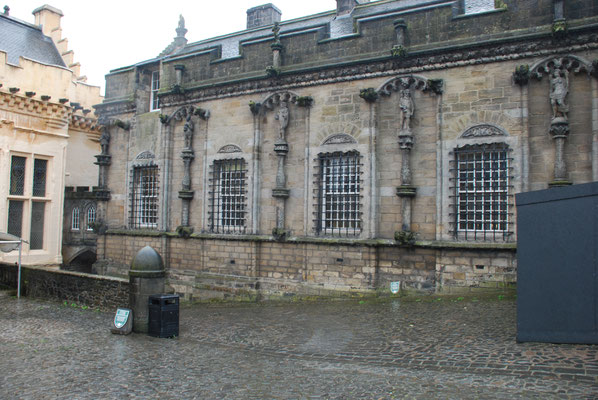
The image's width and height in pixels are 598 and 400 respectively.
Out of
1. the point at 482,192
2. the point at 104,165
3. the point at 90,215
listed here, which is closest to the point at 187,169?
the point at 104,165

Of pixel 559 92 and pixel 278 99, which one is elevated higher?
pixel 278 99

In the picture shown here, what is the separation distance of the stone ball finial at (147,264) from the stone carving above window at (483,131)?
313 inches

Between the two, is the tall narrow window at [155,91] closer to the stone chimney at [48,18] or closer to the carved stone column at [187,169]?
the carved stone column at [187,169]

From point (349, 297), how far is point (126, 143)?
11.2 meters

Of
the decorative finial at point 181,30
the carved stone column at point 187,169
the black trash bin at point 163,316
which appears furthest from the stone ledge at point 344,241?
the decorative finial at point 181,30

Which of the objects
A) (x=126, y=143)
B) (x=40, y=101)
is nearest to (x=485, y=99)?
(x=126, y=143)

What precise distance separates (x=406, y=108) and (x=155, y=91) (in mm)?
11043

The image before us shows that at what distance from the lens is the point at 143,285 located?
998 centimetres

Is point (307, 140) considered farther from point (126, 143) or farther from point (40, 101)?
point (40, 101)

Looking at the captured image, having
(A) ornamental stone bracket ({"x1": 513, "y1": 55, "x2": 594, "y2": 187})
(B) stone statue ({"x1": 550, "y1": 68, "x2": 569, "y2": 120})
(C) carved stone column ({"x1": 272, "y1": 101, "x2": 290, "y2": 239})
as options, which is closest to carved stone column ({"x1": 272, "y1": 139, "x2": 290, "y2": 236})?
(C) carved stone column ({"x1": 272, "y1": 101, "x2": 290, "y2": 239})

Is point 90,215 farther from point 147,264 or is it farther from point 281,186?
point 147,264

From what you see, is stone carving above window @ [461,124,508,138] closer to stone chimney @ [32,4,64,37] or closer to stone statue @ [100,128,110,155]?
stone statue @ [100,128,110,155]

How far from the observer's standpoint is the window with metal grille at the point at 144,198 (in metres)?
18.9

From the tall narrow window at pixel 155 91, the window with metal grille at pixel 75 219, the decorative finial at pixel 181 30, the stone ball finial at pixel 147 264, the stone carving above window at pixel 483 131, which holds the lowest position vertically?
the stone ball finial at pixel 147 264
